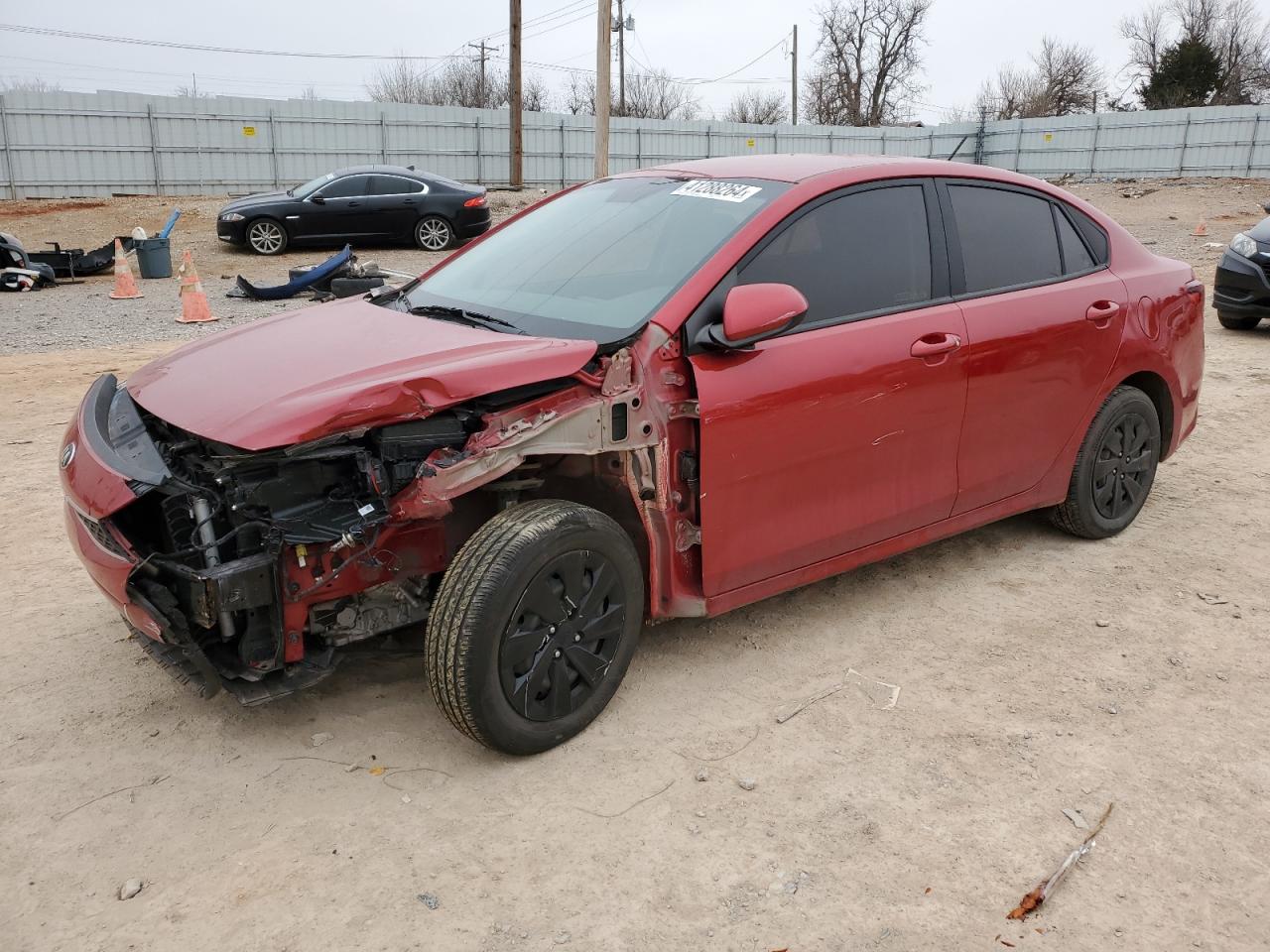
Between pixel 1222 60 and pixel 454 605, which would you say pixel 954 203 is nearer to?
pixel 454 605

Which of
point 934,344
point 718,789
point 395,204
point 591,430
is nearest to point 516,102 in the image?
point 395,204

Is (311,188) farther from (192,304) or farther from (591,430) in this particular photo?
(591,430)

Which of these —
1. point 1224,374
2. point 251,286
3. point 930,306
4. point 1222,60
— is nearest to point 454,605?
point 930,306

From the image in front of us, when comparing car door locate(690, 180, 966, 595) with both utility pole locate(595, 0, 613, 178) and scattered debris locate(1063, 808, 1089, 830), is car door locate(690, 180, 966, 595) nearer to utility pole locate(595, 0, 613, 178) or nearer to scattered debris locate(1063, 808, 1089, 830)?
scattered debris locate(1063, 808, 1089, 830)

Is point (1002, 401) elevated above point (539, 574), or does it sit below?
above

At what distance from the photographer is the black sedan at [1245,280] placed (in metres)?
9.87

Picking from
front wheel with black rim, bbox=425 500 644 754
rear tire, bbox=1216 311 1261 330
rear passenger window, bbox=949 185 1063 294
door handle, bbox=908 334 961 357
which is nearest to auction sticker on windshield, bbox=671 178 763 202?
door handle, bbox=908 334 961 357

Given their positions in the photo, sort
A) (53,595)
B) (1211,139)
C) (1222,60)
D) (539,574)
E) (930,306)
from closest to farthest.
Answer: (539,574), (930,306), (53,595), (1211,139), (1222,60)

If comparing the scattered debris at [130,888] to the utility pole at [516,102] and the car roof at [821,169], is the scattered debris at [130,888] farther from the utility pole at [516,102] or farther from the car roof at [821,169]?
the utility pole at [516,102]

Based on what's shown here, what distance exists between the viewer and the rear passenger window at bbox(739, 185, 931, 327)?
354cm

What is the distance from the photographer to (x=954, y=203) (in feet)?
13.4

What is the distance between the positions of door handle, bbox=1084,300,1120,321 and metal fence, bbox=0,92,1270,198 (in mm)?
14364

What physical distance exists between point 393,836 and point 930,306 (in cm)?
260

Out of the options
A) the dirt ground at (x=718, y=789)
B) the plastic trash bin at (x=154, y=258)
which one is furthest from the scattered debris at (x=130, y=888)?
the plastic trash bin at (x=154, y=258)
